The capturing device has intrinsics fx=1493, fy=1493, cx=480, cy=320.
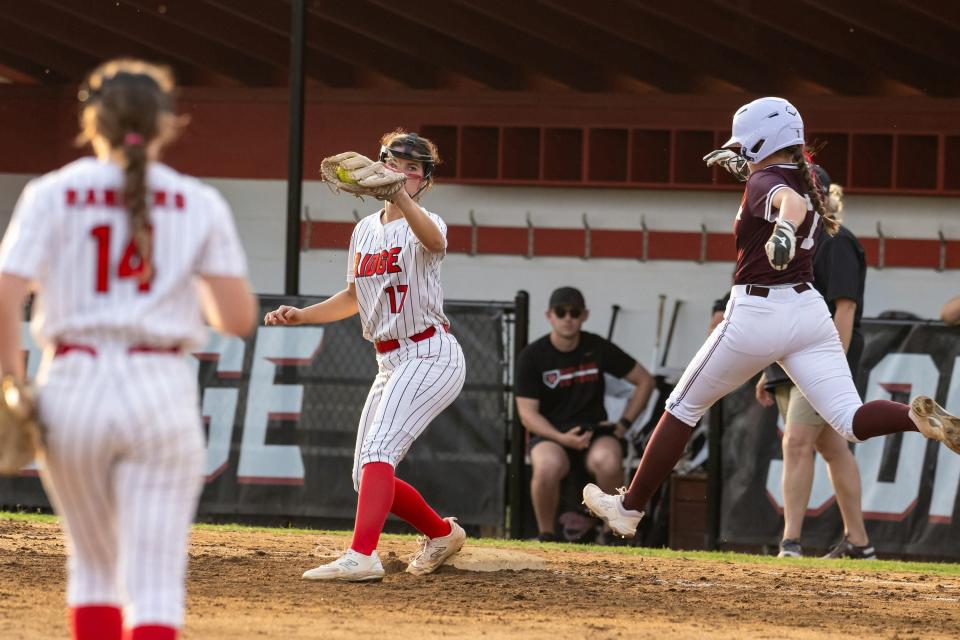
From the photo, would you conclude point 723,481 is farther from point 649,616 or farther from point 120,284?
point 120,284

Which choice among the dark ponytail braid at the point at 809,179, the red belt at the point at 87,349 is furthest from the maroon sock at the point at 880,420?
the red belt at the point at 87,349

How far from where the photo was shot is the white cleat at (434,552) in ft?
20.3

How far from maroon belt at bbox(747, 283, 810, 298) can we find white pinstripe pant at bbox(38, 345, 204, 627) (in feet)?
10.8

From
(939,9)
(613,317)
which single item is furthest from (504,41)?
(939,9)

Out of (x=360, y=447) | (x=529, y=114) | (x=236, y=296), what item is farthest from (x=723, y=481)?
(x=236, y=296)

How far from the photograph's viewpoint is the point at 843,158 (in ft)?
40.4

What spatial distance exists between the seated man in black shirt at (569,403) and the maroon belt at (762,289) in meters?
3.57

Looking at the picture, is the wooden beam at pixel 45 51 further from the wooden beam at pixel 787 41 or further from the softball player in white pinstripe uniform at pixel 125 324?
the softball player in white pinstripe uniform at pixel 125 324

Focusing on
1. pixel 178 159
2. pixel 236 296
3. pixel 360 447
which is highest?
pixel 178 159

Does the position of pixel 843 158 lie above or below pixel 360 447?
above

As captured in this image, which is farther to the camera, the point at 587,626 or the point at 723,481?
the point at 723,481

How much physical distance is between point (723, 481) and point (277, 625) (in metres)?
4.92

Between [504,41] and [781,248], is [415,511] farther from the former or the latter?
[504,41]

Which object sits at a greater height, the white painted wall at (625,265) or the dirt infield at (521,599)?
the white painted wall at (625,265)
